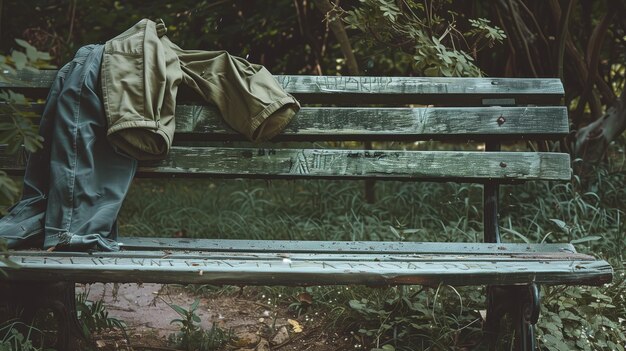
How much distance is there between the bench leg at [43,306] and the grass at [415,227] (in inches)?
42.5

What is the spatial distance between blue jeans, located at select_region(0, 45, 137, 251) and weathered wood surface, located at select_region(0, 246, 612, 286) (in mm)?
224

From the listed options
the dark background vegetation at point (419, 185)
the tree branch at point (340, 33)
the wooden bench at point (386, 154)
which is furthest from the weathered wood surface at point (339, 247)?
the tree branch at point (340, 33)

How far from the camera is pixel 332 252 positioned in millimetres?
2641

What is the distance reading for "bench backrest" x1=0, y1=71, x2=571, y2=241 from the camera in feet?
9.61

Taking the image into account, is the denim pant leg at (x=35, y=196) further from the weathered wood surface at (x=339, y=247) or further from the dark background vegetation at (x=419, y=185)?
the dark background vegetation at (x=419, y=185)

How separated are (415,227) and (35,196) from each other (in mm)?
2260

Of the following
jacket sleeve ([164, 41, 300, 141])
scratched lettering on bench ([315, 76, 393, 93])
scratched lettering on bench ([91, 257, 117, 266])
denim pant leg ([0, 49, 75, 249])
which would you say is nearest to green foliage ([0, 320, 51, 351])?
denim pant leg ([0, 49, 75, 249])

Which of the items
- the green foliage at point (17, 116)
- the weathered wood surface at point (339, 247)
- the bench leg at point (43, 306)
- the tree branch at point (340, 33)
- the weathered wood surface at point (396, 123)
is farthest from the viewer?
the tree branch at point (340, 33)

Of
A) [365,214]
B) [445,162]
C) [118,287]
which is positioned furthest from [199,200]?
[445,162]

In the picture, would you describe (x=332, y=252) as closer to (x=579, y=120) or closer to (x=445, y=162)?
(x=445, y=162)

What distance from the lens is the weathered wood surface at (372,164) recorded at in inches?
115

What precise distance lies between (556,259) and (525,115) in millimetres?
762

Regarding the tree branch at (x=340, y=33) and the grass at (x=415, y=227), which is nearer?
the grass at (x=415, y=227)

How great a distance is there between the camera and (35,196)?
8.87 ft
